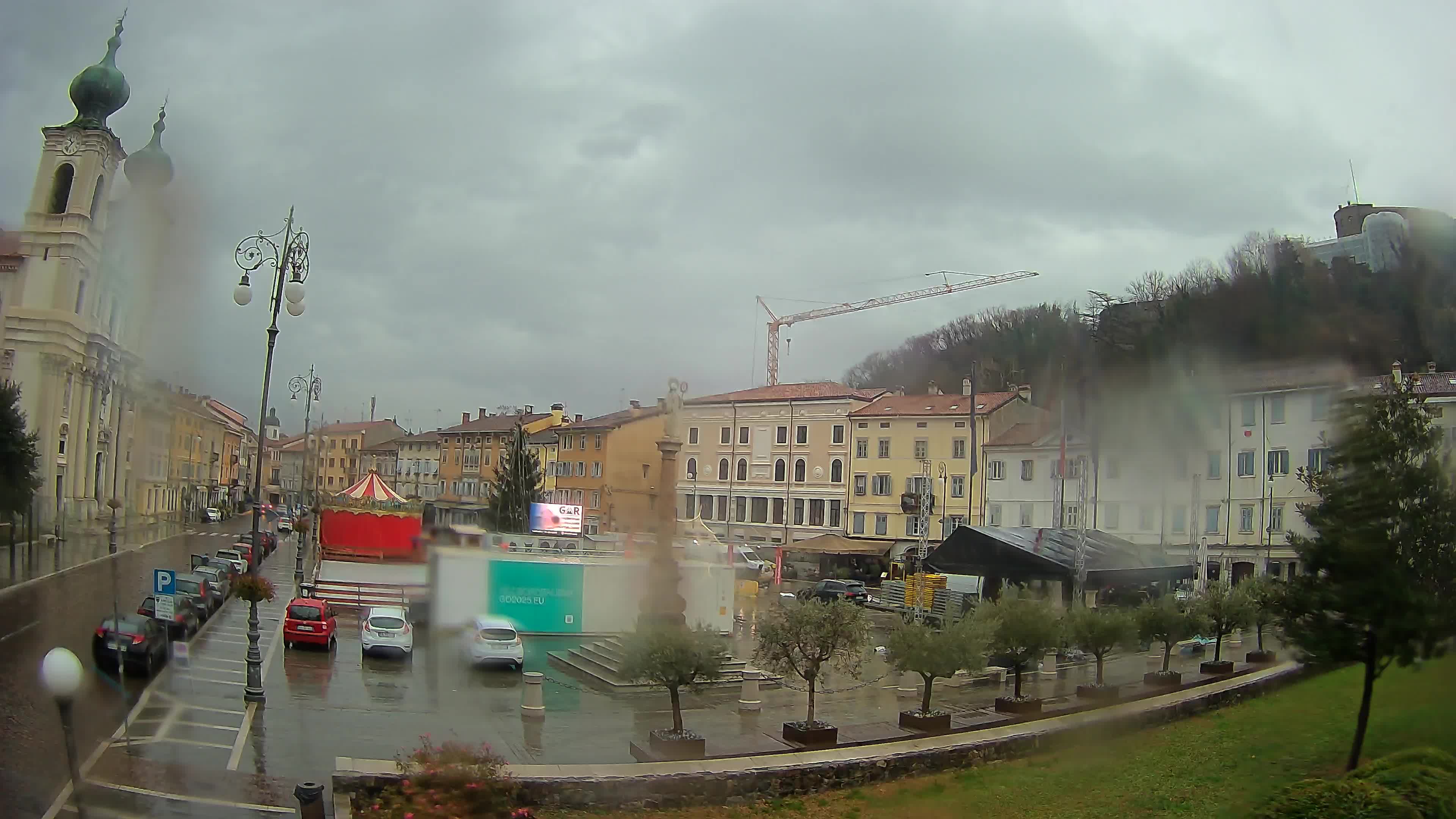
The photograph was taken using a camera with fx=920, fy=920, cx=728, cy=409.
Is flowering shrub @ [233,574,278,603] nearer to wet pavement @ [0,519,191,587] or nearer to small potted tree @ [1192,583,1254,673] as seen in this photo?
wet pavement @ [0,519,191,587]

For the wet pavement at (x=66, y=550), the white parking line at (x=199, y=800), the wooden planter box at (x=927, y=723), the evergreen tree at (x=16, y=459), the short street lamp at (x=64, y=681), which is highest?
the evergreen tree at (x=16, y=459)

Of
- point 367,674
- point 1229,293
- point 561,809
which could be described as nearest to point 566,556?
point 367,674

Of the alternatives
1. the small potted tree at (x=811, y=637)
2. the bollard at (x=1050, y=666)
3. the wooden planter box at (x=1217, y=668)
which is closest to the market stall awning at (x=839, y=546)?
the bollard at (x=1050, y=666)

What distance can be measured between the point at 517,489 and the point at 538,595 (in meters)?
5.32

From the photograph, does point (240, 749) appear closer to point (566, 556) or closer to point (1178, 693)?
point (566, 556)

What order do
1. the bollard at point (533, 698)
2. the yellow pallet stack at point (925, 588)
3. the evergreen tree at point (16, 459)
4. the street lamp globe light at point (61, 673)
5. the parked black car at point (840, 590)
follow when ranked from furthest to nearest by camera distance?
1. the parked black car at point (840, 590)
2. the yellow pallet stack at point (925, 588)
3. the bollard at point (533, 698)
4. the evergreen tree at point (16, 459)
5. the street lamp globe light at point (61, 673)

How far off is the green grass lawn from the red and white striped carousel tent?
16.5 metres

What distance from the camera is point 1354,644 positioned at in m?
8.69

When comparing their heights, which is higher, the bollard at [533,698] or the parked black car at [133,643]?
the parked black car at [133,643]

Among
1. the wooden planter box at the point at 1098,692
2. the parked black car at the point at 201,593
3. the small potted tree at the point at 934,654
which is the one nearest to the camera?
the small potted tree at the point at 934,654

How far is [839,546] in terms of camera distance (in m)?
30.6

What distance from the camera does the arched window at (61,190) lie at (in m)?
6.87

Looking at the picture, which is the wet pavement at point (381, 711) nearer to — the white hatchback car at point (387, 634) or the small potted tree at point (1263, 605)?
the white hatchback car at point (387, 634)

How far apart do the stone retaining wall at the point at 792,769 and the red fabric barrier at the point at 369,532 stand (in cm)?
1193
